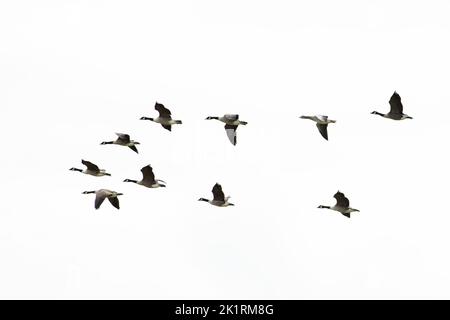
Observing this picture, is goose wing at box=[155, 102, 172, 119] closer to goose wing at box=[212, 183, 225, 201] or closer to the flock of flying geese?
the flock of flying geese

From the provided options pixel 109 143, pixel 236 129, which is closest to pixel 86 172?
pixel 109 143

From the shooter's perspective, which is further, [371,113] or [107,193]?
[371,113]

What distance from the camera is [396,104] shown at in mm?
83062

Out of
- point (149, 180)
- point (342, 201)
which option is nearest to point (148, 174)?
point (149, 180)

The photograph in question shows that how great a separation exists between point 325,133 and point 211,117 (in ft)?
17.9

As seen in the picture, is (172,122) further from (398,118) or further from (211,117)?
(398,118)

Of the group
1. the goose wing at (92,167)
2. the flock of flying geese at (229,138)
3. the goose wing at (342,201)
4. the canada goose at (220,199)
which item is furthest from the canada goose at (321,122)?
the goose wing at (92,167)

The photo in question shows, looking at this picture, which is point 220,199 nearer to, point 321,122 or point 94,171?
point 321,122

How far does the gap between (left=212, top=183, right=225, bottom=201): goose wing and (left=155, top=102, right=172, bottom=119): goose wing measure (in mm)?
4364

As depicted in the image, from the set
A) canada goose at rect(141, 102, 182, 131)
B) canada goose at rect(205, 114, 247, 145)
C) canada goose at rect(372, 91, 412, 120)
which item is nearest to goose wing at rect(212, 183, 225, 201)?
canada goose at rect(205, 114, 247, 145)

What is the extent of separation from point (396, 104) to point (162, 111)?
1075 centimetres

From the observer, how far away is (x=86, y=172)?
85.0m

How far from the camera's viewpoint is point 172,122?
83.9m

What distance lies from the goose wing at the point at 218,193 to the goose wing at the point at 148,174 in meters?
3.06
